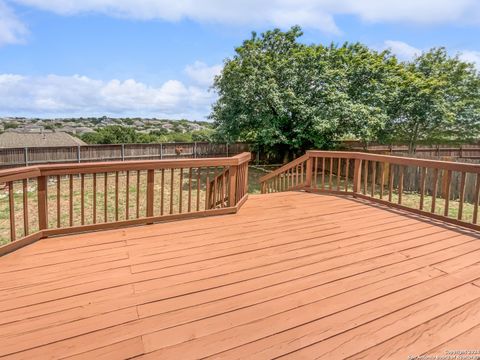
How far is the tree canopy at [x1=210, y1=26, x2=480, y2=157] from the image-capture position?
1139 cm

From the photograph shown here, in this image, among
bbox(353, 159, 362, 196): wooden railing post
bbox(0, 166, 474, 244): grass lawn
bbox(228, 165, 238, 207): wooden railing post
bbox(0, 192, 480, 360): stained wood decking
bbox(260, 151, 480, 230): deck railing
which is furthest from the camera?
bbox(0, 166, 474, 244): grass lawn

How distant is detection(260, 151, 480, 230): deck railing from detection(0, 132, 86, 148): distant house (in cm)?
1939

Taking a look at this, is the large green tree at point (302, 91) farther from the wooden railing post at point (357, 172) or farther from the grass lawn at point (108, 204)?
the wooden railing post at point (357, 172)

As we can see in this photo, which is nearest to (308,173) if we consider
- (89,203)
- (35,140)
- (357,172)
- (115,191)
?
(357,172)

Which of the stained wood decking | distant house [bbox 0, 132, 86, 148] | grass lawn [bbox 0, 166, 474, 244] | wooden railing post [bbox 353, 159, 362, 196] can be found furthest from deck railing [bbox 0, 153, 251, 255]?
distant house [bbox 0, 132, 86, 148]

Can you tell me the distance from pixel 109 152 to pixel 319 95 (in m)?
9.96

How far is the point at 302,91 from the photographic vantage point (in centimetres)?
1202

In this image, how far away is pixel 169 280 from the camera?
2.19 meters

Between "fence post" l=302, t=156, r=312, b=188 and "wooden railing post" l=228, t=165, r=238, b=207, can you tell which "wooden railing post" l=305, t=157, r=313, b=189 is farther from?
"wooden railing post" l=228, t=165, r=238, b=207

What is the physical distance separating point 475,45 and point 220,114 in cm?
1234

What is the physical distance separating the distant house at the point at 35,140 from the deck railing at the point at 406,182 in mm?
19392

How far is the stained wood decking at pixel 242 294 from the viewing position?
150cm

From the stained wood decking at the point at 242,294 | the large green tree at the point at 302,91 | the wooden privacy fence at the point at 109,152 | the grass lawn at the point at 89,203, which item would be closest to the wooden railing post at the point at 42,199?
the stained wood decking at the point at 242,294

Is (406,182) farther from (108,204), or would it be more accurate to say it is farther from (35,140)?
(35,140)
